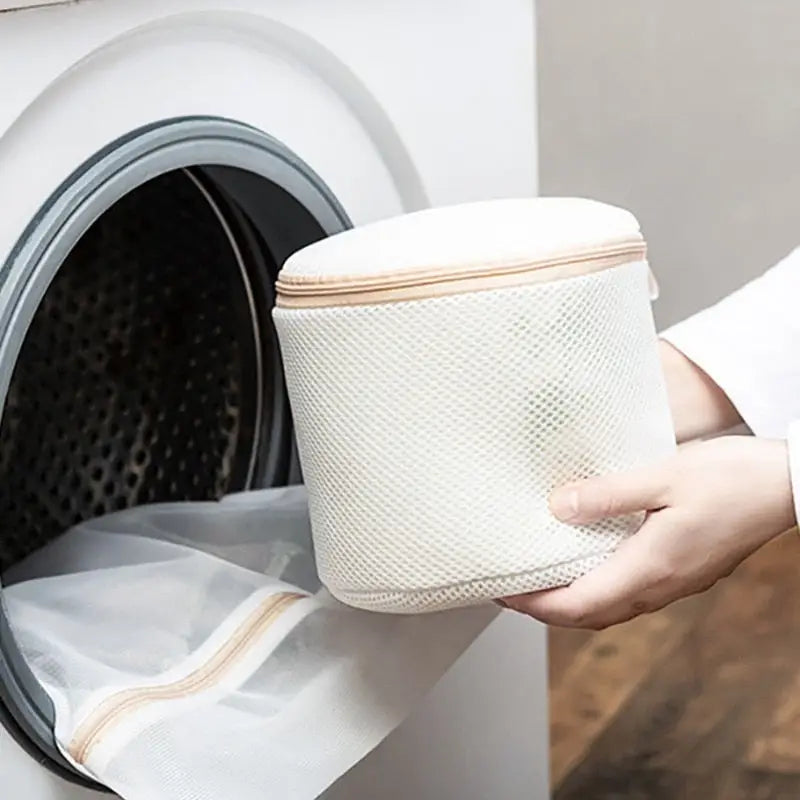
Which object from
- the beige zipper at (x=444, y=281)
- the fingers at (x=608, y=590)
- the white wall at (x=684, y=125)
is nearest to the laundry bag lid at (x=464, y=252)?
the beige zipper at (x=444, y=281)

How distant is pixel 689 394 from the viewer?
0.84 metres

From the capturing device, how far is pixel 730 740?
1.19 meters

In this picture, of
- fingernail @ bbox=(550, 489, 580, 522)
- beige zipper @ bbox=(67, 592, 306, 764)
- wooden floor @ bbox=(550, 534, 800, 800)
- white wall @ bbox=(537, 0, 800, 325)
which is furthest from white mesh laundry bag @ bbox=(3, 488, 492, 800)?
white wall @ bbox=(537, 0, 800, 325)

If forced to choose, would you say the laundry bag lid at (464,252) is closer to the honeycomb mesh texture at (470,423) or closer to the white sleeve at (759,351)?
the honeycomb mesh texture at (470,423)

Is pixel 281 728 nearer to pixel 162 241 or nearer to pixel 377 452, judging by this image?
pixel 377 452

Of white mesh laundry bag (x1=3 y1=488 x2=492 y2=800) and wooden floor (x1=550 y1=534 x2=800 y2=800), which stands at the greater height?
white mesh laundry bag (x1=3 y1=488 x2=492 y2=800)

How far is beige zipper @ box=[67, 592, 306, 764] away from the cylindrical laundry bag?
87mm

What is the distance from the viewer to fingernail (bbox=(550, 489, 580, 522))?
623 millimetres

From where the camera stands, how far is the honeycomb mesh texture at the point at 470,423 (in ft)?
2.00

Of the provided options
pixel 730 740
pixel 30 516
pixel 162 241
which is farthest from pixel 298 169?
pixel 730 740

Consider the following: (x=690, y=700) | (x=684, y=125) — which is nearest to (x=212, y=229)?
(x=690, y=700)

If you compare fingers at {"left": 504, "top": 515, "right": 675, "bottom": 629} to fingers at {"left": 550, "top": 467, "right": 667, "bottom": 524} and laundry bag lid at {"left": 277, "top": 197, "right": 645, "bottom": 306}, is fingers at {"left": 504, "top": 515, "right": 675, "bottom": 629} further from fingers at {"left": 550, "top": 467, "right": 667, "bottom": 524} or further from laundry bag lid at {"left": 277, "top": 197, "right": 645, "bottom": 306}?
laundry bag lid at {"left": 277, "top": 197, "right": 645, "bottom": 306}

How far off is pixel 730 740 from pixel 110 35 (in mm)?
817

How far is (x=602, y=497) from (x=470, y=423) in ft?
0.21
